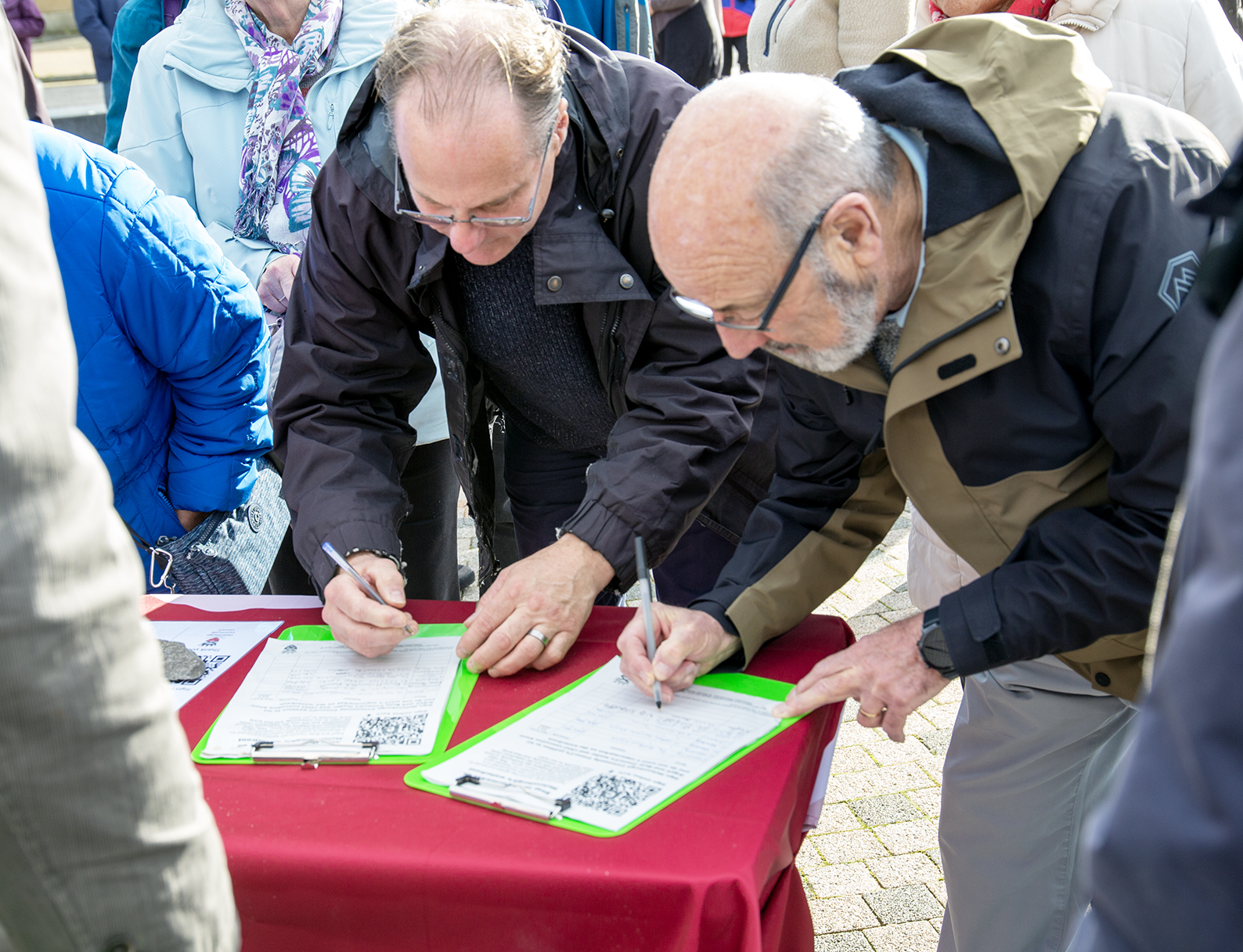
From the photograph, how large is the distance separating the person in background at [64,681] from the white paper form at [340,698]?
74 cm

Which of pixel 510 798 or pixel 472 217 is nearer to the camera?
pixel 510 798

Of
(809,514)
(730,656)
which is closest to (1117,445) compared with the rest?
(809,514)

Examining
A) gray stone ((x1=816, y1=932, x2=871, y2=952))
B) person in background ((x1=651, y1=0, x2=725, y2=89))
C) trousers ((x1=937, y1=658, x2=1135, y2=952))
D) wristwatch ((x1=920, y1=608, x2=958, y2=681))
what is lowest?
gray stone ((x1=816, y1=932, x2=871, y2=952))

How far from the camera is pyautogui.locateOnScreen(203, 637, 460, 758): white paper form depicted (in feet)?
5.10

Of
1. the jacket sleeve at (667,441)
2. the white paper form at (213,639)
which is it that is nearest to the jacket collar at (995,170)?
the jacket sleeve at (667,441)

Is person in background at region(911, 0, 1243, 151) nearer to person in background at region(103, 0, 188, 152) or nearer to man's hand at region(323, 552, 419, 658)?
man's hand at region(323, 552, 419, 658)

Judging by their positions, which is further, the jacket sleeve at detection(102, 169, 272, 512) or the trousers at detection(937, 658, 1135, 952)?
the jacket sleeve at detection(102, 169, 272, 512)

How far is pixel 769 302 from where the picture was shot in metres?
1.47

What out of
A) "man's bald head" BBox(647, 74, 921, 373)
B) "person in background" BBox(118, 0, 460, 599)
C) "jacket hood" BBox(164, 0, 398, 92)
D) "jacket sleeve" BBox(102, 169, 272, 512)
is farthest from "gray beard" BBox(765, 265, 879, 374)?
"jacket hood" BBox(164, 0, 398, 92)

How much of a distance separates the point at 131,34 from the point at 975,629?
3.49 meters

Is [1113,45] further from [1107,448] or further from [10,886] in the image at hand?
[10,886]

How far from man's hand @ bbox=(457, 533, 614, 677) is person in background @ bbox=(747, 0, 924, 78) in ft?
7.11

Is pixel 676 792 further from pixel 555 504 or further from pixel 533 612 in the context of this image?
pixel 555 504

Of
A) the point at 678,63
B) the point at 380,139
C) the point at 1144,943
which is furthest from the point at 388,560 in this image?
the point at 678,63
